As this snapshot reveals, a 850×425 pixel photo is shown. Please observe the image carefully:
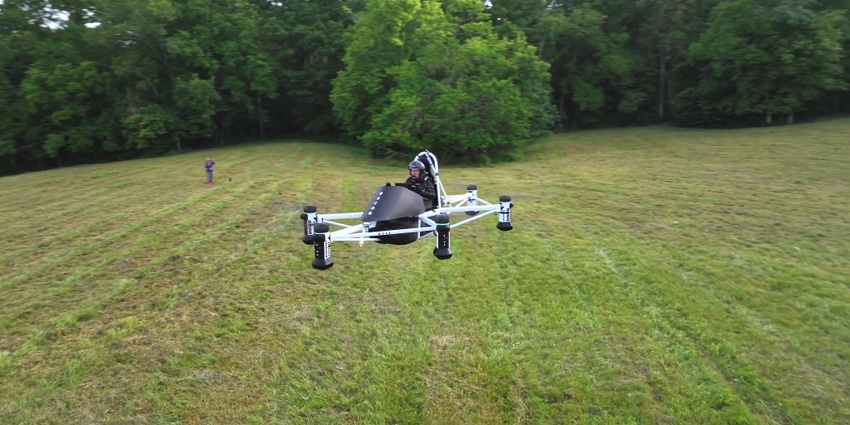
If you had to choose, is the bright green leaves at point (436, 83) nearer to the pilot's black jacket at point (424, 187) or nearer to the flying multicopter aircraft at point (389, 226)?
the pilot's black jacket at point (424, 187)

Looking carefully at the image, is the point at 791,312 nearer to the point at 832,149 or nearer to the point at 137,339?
the point at 137,339

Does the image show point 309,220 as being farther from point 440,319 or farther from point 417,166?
point 440,319

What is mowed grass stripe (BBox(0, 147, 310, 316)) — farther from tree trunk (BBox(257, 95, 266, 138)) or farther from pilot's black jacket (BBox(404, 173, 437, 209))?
tree trunk (BBox(257, 95, 266, 138))

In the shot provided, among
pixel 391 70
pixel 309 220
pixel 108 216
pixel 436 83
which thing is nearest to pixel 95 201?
pixel 108 216

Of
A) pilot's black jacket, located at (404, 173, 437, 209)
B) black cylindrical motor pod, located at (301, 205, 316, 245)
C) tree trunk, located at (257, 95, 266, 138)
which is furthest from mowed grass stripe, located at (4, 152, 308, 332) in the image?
tree trunk, located at (257, 95, 266, 138)

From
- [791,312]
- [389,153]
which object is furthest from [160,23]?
[791,312]
